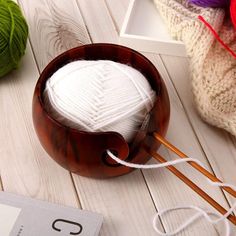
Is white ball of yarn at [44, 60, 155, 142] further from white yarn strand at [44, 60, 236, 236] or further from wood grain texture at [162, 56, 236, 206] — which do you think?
wood grain texture at [162, 56, 236, 206]

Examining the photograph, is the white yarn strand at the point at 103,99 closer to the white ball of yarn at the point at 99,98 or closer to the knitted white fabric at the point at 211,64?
the white ball of yarn at the point at 99,98

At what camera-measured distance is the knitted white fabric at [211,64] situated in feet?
2.16

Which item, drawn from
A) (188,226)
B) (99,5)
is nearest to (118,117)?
(188,226)

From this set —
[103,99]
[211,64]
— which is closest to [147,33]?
[211,64]

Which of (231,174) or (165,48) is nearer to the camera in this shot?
(231,174)

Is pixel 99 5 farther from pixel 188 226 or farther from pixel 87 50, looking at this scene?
pixel 188 226

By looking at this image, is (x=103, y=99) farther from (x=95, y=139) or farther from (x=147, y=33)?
(x=147, y=33)

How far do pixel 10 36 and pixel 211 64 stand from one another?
31 centimetres

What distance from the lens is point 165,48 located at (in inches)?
31.1

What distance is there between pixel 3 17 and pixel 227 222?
44 centimetres

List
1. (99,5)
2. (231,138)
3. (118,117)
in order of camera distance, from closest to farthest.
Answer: (118,117)
(231,138)
(99,5)

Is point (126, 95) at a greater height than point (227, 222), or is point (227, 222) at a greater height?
point (126, 95)

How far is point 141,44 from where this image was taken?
79 cm

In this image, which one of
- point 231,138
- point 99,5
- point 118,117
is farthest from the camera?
point 99,5
